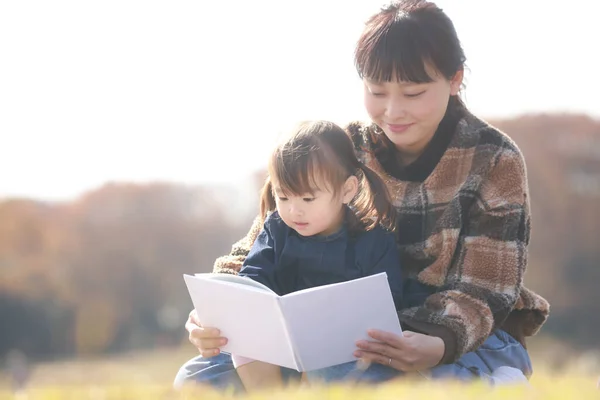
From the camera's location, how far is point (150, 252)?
70.0ft

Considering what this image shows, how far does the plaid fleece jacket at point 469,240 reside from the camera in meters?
3.31

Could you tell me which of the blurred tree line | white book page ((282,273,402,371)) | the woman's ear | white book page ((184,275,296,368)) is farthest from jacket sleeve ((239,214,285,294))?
the blurred tree line

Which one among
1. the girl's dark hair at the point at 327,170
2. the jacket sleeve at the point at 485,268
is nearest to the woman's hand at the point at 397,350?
the jacket sleeve at the point at 485,268

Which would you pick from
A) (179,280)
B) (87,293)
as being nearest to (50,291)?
(87,293)

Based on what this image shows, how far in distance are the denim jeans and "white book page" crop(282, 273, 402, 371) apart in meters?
0.09

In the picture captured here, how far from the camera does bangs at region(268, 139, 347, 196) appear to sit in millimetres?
3338

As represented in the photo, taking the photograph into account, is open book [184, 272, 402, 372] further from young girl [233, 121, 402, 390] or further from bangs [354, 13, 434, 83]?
bangs [354, 13, 434, 83]

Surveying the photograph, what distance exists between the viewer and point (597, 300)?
62.7 ft

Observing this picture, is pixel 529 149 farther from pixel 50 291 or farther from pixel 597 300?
pixel 50 291

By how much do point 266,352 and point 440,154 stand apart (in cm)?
110

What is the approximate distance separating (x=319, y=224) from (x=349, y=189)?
7.9 inches

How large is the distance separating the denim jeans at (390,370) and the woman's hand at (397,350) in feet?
0.28

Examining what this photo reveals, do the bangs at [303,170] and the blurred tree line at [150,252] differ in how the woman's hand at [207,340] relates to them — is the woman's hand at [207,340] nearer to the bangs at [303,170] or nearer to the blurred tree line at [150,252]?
the bangs at [303,170]

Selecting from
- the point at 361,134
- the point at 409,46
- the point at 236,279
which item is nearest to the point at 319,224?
the point at 236,279
